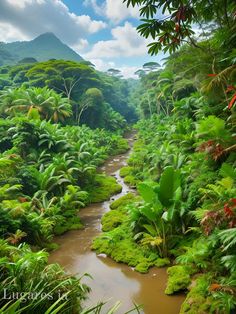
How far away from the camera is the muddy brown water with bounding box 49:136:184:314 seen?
17.3ft

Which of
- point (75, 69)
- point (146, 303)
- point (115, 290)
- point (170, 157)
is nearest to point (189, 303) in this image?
point (146, 303)

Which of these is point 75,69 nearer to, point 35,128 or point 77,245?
point 35,128

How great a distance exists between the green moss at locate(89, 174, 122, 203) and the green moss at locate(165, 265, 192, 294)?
685 centimetres

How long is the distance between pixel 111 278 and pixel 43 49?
6755 centimetres

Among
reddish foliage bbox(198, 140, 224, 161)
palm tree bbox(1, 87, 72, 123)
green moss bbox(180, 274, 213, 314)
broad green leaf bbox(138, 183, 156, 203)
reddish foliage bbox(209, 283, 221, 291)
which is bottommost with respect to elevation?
green moss bbox(180, 274, 213, 314)

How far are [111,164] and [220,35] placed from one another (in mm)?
14849

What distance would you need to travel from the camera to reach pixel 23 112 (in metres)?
18.5

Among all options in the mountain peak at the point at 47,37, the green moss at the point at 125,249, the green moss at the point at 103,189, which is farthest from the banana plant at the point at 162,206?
the mountain peak at the point at 47,37

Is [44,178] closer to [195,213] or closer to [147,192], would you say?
[147,192]

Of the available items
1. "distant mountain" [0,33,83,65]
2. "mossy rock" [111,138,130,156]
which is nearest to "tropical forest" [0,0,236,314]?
"mossy rock" [111,138,130,156]

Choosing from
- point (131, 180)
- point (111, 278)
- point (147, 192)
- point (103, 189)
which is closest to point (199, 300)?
point (111, 278)

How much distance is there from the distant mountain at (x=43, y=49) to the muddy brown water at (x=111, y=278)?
57.1m

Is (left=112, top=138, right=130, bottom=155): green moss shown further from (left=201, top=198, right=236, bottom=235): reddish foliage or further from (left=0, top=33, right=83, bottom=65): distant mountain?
(left=0, top=33, right=83, bottom=65): distant mountain

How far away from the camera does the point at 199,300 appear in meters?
4.67
